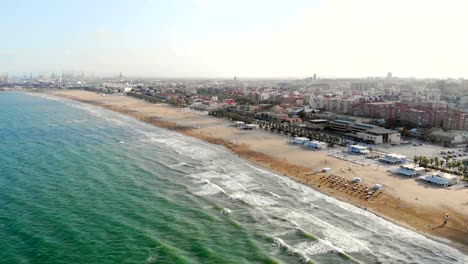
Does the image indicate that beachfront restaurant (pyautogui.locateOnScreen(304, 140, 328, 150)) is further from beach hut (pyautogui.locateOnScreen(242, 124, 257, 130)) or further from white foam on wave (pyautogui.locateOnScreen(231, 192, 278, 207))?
white foam on wave (pyautogui.locateOnScreen(231, 192, 278, 207))

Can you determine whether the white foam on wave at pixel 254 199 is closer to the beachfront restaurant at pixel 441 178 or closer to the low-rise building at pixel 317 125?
the beachfront restaurant at pixel 441 178

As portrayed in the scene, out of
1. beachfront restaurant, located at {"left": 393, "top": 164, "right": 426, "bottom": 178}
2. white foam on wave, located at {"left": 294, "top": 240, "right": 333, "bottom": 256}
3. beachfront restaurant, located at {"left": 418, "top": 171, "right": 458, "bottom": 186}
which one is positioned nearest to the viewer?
white foam on wave, located at {"left": 294, "top": 240, "right": 333, "bottom": 256}

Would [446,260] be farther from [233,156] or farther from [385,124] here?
[385,124]

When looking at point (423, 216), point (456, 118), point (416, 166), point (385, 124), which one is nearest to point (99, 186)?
point (423, 216)

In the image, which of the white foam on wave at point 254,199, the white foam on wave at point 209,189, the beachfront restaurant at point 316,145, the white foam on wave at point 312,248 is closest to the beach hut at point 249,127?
the beachfront restaurant at point 316,145

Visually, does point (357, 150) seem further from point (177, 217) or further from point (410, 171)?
point (177, 217)

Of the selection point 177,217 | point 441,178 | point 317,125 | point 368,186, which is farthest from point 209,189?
point 317,125

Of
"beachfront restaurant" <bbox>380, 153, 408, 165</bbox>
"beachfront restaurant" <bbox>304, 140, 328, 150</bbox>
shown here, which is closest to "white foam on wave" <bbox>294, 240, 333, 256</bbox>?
"beachfront restaurant" <bbox>380, 153, 408, 165</bbox>
